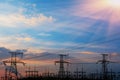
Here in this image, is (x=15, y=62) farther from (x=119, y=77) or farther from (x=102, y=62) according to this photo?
(x=119, y=77)

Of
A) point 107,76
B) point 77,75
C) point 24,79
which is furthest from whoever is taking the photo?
point 24,79

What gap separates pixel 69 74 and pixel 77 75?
Result: 22.0ft

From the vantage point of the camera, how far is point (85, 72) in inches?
4695

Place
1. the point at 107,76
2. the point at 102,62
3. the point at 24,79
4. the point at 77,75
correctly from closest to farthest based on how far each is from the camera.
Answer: the point at 102,62 → the point at 107,76 → the point at 77,75 → the point at 24,79

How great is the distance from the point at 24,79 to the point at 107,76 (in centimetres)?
3469

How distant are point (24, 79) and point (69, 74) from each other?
16.5 metres

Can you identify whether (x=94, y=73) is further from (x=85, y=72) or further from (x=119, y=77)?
(x=119, y=77)

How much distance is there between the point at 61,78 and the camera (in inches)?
4360

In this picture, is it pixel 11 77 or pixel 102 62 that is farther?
pixel 11 77

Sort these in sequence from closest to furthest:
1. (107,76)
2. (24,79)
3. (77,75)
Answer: (107,76) < (77,75) < (24,79)

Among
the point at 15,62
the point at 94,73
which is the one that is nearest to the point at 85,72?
the point at 94,73

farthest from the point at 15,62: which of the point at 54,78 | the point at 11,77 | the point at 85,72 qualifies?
the point at 85,72

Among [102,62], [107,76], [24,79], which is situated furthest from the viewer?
[24,79]

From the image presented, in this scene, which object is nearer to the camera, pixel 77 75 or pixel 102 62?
pixel 102 62
